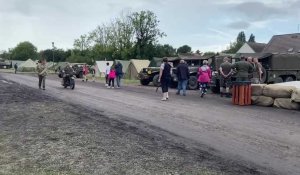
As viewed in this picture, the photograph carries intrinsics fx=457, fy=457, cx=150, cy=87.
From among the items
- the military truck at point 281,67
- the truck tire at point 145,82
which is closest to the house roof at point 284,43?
the truck tire at point 145,82

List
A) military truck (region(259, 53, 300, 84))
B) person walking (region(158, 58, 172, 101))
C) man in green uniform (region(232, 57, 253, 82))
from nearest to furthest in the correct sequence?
1. man in green uniform (region(232, 57, 253, 82))
2. person walking (region(158, 58, 172, 101))
3. military truck (region(259, 53, 300, 84))

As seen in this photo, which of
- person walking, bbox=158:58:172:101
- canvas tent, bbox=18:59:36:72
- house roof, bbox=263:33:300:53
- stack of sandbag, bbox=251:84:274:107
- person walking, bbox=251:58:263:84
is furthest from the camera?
canvas tent, bbox=18:59:36:72

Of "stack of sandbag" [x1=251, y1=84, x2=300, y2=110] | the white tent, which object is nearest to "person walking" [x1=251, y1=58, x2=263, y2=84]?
"stack of sandbag" [x1=251, y1=84, x2=300, y2=110]

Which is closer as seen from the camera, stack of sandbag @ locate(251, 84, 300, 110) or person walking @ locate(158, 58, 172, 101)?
stack of sandbag @ locate(251, 84, 300, 110)

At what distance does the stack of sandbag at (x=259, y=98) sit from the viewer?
1724 cm

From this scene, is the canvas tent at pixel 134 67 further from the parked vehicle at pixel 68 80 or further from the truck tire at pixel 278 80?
the truck tire at pixel 278 80

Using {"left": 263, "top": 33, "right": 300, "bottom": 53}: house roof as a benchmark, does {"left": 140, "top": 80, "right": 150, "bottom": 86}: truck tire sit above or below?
below

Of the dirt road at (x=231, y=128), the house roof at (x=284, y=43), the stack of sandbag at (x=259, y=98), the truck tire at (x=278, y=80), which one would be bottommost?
the dirt road at (x=231, y=128)

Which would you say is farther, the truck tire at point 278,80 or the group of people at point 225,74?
the truck tire at point 278,80

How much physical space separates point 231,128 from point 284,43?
181 ft

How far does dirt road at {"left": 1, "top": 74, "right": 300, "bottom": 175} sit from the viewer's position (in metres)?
7.78

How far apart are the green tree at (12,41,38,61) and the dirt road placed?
156296 mm

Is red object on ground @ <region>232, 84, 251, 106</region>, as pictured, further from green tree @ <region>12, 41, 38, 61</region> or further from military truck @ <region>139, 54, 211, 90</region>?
green tree @ <region>12, 41, 38, 61</region>

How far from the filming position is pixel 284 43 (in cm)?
6306
